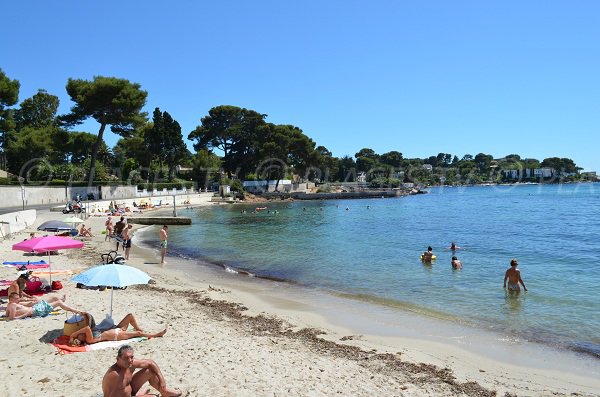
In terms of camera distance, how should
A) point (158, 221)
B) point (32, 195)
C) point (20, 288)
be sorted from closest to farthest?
point (20, 288) → point (158, 221) → point (32, 195)

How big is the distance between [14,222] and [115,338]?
19.1 metres

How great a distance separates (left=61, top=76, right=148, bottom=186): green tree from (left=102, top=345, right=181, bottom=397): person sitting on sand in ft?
156

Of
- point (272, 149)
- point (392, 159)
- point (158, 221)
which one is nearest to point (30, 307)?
point (158, 221)

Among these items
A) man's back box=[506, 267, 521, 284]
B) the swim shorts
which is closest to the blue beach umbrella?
the swim shorts

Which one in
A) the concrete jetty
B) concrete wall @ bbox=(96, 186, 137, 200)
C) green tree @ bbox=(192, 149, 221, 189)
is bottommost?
the concrete jetty

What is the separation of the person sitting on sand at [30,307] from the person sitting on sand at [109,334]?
1.38 meters

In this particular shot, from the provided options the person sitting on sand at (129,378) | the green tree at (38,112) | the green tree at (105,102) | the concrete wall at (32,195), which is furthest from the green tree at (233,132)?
the person sitting on sand at (129,378)

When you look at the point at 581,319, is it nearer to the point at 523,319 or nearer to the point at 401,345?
the point at 523,319

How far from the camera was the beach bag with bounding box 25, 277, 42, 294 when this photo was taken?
36.3ft

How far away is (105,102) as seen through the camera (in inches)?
1935

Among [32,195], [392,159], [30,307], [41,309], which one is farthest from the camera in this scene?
[392,159]

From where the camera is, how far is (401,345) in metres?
9.36

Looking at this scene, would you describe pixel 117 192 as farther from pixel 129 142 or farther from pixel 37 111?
pixel 37 111

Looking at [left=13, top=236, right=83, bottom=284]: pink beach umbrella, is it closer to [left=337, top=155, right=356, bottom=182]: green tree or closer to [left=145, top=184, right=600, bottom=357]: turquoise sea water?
[left=145, top=184, right=600, bottom=357]: turquoise sea water
